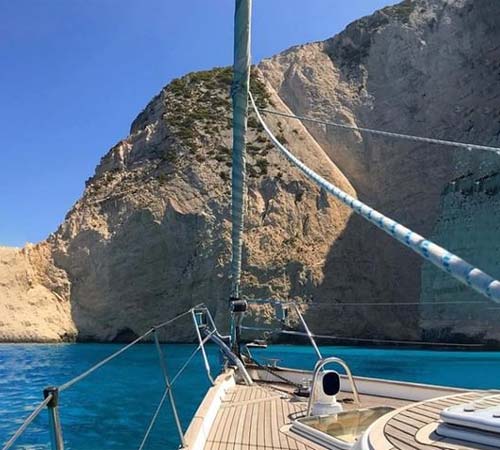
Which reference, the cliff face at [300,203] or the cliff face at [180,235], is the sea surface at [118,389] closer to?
the cliff face at [180,235]

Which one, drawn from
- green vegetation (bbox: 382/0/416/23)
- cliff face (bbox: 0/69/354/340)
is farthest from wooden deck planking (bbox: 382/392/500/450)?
green vegetation (bbox: 382/0/416/23)

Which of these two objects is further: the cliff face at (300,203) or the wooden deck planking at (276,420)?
the cliff face at (300,203)

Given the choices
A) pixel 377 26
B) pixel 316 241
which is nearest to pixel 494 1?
pixel 377 26

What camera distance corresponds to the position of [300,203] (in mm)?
52062

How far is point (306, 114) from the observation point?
60812mm

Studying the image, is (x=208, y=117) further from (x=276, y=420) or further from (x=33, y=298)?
(x=276, y=420)

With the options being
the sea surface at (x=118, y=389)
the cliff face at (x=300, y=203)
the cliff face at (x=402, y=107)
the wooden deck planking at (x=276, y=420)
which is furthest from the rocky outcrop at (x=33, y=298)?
the wooden deck planking at (x=276, y=420)

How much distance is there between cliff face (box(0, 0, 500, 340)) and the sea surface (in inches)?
607

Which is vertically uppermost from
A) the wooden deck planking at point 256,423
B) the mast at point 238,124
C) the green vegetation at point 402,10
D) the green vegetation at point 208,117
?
the green vegetation at point 402,10

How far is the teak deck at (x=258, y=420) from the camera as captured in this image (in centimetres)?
555

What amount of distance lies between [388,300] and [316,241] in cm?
847

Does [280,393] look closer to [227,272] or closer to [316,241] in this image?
[227,272]

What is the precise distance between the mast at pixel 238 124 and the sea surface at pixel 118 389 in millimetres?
2940

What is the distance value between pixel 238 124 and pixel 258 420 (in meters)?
5.71
